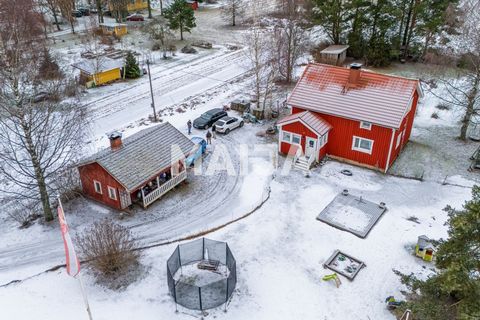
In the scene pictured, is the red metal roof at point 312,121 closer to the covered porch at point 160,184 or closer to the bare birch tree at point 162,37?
the covered porch at point 160,184

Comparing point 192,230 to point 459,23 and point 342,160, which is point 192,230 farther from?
point 459,23

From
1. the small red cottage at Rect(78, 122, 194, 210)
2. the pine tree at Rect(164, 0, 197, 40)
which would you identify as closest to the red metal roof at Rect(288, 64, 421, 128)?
the small red cottage at Rect(78, 122, 194, 210)

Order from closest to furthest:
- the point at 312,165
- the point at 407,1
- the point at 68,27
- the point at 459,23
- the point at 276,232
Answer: the point at 276,232, the point at 312,165, the point at 407,1, the point at 459,23, the point at 68,27

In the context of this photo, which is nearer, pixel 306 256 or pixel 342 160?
pixel 306 256

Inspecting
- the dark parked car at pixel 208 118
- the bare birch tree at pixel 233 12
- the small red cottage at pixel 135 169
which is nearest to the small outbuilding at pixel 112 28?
the bare birch tree at pixel 233 12

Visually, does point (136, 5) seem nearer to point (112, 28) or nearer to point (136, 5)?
point (136, 5)

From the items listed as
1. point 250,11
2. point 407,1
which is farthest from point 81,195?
point 250,11

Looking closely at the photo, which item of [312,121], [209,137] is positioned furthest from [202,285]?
[209,137]
